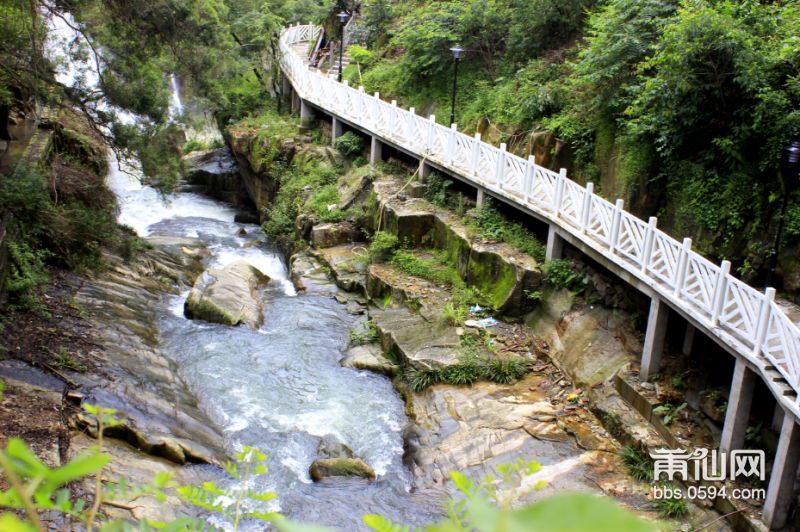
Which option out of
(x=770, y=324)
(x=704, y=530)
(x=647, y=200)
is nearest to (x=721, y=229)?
(x=647, y=200)

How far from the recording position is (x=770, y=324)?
23.0 ft

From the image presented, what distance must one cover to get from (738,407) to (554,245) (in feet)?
16.1

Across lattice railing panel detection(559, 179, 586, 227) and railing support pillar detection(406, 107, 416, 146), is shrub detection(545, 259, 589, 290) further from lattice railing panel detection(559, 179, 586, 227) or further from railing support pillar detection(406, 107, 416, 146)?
railing support pillar detection(406, 107, 416, 146)

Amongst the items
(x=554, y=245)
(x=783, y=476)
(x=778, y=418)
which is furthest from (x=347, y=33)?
(x=783, y=476)

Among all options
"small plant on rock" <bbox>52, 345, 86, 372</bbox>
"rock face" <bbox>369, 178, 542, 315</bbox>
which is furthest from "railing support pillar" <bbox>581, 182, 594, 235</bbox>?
"small plant on rock" <bbox>52, 345, 86, 372</bbox>

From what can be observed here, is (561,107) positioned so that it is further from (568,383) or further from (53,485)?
(53,485)

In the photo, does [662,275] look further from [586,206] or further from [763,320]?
[586,206]

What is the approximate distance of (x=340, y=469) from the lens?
880 centimetres

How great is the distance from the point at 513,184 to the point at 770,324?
6541 millimetres

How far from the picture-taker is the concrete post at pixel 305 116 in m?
24.3

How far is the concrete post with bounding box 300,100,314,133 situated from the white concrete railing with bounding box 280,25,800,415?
23.4 ft

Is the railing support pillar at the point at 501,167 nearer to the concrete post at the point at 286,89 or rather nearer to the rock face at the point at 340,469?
the rock face at the point at 340,469

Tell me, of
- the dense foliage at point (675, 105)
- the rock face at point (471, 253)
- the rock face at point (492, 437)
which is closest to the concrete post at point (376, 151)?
the rock face at point (471, 253)

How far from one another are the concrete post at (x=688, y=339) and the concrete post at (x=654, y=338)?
Result: 304mm
